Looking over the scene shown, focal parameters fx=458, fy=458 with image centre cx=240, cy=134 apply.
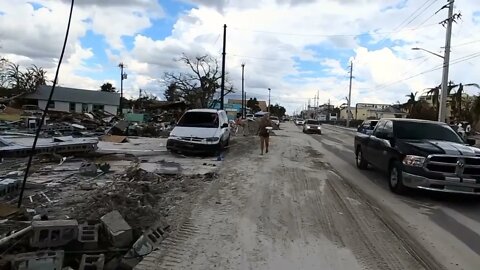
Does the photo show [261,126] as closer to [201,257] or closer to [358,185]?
[358,185]

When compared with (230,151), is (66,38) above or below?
above

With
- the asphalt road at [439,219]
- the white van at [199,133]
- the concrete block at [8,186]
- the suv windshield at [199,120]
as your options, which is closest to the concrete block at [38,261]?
the concrete block at [8,186]

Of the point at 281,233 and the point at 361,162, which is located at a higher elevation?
the point at 361,162

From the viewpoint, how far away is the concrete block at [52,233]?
5641mm

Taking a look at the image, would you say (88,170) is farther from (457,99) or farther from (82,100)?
(82,100)

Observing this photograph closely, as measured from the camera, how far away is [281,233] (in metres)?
6.79

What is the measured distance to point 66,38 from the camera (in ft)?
23.5

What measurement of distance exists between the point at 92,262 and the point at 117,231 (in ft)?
2.28

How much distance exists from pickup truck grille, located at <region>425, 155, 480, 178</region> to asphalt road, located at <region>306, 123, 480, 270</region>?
2.19 ft

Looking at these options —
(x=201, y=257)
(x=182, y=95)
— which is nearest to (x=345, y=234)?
(x=201, y=257)

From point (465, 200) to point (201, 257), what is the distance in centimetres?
701

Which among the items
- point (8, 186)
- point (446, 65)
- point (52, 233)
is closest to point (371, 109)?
point (446, 65)

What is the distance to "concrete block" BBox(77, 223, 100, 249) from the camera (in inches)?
228

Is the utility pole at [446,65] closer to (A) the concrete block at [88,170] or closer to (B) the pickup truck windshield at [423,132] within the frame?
(B) the pickup truck windshield at [423,132]
